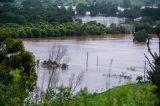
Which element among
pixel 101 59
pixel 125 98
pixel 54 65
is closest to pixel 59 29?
pixel 101 59

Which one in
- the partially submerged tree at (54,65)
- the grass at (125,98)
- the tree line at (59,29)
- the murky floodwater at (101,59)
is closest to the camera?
the grass at (125,98)

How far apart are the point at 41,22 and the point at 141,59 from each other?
11.8 metres

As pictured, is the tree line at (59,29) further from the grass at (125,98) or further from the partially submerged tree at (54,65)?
→ the grass at (125,98)

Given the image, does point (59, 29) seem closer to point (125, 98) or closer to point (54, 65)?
point (54, 65)

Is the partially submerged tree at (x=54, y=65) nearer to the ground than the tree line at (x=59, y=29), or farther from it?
farther from it

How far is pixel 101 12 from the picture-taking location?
4262 centimetres

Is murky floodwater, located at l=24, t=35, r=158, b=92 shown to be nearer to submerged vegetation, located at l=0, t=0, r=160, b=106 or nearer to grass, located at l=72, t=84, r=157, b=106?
submerged vegetation, located at l=0, t=0, r=160, b=106

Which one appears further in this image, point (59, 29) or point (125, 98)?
point (59, 29)

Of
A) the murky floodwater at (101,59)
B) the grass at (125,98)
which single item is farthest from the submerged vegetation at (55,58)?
the murky floodwater at (101,59)

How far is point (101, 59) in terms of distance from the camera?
788 inches

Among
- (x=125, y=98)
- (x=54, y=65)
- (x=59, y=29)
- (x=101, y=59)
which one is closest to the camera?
(x=125, y=98)

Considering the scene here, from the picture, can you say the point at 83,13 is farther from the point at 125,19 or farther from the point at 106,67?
the point at 106,67

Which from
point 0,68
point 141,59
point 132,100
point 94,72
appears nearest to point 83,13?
point 141,59

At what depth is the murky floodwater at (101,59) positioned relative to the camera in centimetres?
1422
